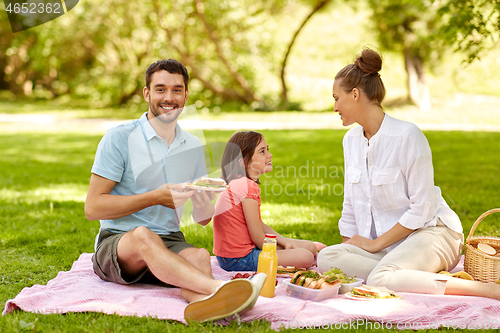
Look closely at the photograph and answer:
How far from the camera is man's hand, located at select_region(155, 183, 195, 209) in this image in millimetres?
2883

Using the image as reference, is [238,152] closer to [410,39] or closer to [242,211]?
[242,211]

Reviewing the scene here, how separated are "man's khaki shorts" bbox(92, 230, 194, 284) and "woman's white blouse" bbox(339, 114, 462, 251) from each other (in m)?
1.26

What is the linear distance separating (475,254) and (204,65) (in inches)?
723

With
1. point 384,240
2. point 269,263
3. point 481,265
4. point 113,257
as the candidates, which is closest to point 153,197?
point 113,257

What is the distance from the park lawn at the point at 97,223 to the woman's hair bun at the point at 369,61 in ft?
3.83

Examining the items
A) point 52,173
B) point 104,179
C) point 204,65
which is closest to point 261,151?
point 104,179

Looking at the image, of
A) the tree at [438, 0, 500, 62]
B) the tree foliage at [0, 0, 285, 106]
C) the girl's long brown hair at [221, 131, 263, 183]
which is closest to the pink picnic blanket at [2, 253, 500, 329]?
the girl's long brown hair at [221, 131, 263, 183]

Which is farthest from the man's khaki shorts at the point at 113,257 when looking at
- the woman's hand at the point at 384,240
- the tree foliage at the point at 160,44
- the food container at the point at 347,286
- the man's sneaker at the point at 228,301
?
the tree foliage at the point at 160,44

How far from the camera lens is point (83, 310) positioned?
2.68 meters

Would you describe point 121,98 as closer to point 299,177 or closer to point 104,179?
point 299,177

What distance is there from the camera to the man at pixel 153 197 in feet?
8.90

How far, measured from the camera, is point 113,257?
2.92 m

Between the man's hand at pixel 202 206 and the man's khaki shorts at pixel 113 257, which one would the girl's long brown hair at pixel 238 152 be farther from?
the man's khaki shorts at pixel 113 257

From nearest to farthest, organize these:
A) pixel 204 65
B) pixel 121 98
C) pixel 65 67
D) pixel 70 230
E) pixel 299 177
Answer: pixel 70 230
pixel 299 177
pixel 204 65
pixel 121 98
pixel 65 67
